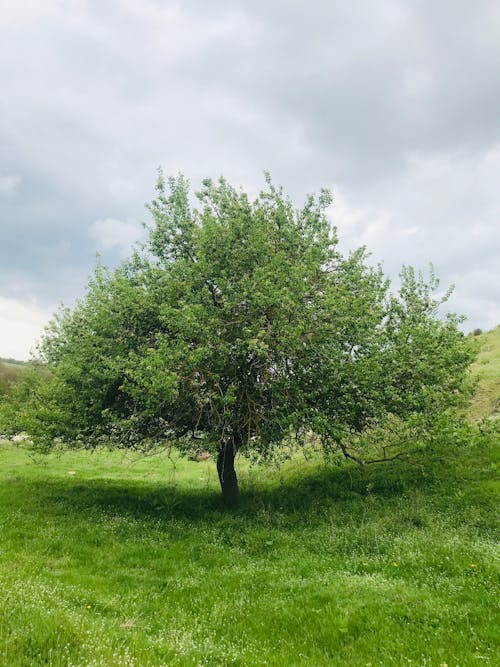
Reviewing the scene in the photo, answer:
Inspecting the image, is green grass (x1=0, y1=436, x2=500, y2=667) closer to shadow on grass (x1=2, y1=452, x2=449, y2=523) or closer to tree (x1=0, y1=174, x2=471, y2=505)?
shadow on grass (x1=2, y1=452, x2=449, y2=523)

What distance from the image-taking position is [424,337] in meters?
17.6

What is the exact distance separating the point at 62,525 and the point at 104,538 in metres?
2.51

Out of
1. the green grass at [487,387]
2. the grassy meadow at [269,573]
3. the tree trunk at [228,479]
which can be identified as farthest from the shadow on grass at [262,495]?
the green grass at [487,387]

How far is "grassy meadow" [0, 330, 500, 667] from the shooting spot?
8.23 metres

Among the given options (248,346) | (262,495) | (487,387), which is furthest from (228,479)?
(487,387)

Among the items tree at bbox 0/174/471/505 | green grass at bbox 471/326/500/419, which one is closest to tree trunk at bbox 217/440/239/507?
tree at bbox 0/174/471/505

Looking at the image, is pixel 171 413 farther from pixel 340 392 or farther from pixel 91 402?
pixel 340 392

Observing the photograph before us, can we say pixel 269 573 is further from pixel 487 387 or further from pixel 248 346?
pixel 487 387

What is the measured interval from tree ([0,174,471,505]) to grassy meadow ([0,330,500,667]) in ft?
10.5

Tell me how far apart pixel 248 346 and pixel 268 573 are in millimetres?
7068

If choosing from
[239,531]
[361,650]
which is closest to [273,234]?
[239,531]

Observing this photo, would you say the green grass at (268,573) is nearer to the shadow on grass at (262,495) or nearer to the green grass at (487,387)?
the shadow on grass at (262,495)

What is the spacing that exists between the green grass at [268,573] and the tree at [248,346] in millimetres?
3222

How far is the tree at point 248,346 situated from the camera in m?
16.6
